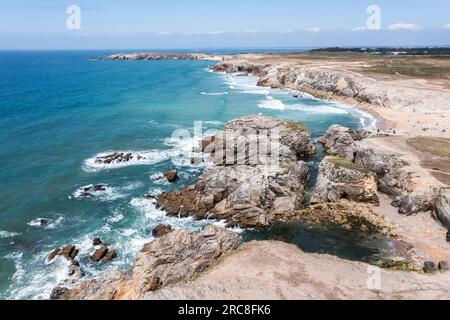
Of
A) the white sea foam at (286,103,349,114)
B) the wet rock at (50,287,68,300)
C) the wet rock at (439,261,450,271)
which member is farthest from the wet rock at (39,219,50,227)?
the white sea foam at (286,103,349,114)

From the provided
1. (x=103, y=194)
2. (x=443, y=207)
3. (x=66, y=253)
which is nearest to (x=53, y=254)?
(x=66, y=253)

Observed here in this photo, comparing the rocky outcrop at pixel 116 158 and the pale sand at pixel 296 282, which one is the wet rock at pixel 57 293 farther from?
the rocky outcrop at pixel 116 158

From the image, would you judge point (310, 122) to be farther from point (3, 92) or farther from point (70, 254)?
point (3, 92)

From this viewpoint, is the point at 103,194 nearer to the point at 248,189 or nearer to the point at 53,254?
the point at 53,254

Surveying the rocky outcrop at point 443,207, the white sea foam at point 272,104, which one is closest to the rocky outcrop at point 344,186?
the rocky outcrop at point 443,207

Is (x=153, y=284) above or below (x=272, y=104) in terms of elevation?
below

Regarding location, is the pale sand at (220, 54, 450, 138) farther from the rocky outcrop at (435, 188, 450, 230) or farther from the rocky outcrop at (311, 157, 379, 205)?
the rocky outcrop at (435, 188, 450, 230)
